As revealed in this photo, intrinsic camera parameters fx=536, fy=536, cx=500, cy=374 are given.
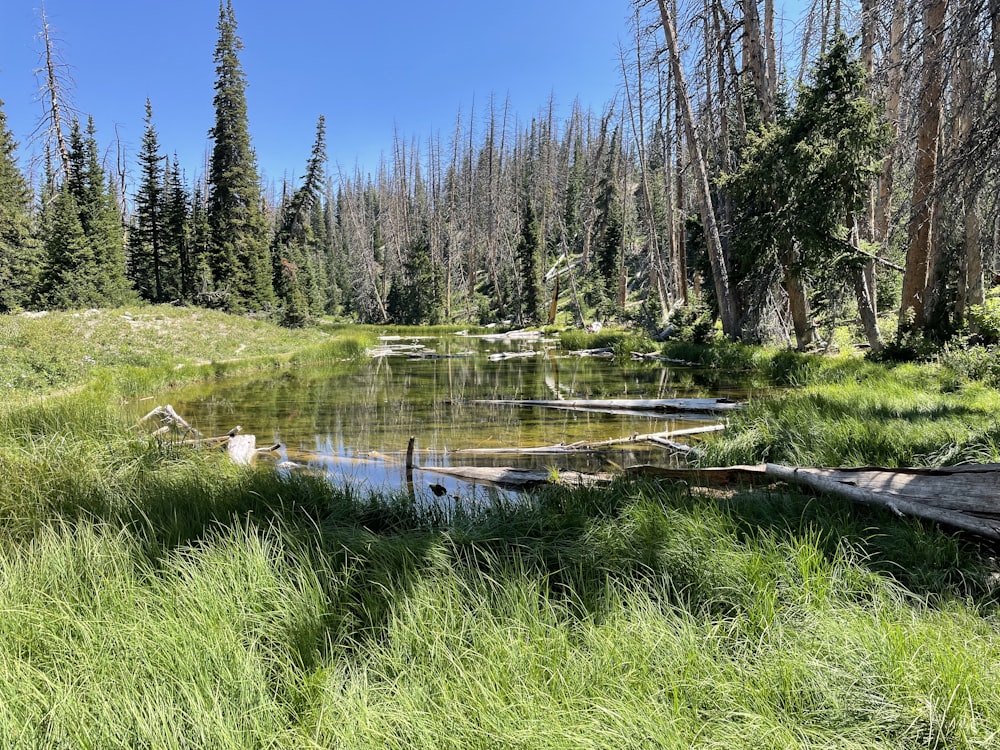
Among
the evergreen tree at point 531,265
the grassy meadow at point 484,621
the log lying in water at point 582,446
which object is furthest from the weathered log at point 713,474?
the evergreen tree at point 531,265

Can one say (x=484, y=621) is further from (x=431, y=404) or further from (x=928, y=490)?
(x=431, y=404)

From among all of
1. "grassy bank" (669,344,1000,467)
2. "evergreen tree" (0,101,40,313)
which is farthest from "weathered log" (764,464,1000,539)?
"evergreen tree" (0,101,40,313)

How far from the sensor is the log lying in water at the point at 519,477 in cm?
515

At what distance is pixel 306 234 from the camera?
154ft

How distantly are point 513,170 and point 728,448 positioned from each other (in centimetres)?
6690

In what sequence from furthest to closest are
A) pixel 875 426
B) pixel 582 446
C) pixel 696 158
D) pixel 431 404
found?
1. pixel 696 158
2. pixel 431 404
3. pixel 582 446
4. pixel 875 426

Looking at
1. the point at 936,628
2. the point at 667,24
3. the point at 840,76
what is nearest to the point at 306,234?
the point at 667,24

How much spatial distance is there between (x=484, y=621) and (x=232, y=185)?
133ft

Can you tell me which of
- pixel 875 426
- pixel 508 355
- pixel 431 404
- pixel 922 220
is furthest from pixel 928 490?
pixel 508 355

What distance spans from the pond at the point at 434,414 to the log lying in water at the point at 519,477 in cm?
14

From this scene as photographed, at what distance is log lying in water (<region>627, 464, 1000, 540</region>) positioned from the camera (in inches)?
124

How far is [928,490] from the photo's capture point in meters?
3.48

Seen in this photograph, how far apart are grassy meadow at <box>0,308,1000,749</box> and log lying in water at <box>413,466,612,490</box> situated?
683 mm

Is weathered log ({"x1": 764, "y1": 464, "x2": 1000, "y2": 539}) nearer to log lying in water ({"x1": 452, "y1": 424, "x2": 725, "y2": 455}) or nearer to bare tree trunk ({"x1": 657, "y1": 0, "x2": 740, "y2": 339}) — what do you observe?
log lying in water ({"x1": 452, "y1": 424, "x2": 725, "y2": 455})
